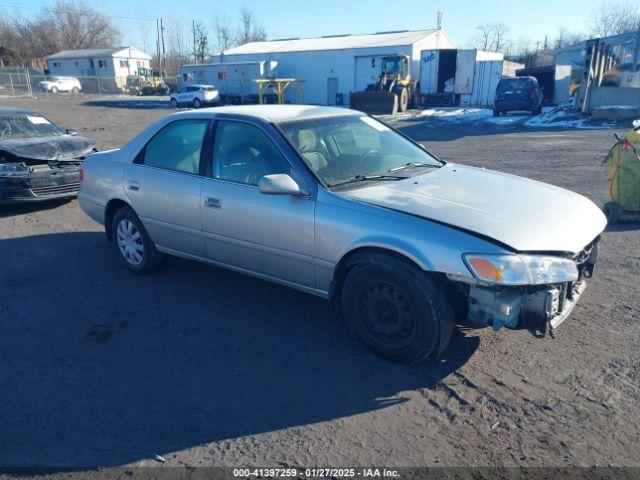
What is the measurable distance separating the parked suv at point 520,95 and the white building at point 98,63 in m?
56.4

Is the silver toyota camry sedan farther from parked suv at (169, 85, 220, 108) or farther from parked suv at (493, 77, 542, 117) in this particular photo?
parked suv at (169, 85, 220, 108)

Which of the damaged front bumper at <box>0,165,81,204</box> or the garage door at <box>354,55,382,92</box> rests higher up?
the garage door at <box>354,55,382,92</box>

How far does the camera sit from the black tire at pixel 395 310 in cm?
310

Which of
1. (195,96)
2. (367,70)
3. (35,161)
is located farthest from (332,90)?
(35,161)

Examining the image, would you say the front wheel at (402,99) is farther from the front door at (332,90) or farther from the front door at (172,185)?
the front door at (172,185)

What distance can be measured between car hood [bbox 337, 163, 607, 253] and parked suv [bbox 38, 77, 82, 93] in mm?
54130

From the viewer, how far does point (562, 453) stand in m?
2.56

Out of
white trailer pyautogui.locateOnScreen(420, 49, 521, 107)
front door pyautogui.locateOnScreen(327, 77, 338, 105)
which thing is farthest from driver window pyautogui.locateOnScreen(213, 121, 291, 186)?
front door pyautogui.locateOnScreen(327, 77, 338, 105)

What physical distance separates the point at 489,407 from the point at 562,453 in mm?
460

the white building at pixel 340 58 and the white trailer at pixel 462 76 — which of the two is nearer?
the white trailer at pixel 462 76

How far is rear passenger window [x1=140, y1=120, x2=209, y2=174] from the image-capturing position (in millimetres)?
4406

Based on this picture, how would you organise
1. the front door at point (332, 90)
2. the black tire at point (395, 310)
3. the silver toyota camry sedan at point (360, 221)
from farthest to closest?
the front door at point (332, 90) → the black tire at point (395, 310) → the silver toyota camry sedan at point (360, 221)

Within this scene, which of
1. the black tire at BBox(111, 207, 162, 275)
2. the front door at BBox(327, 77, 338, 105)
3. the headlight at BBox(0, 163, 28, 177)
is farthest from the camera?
the front door at BBox(327, 77, 338, 105)

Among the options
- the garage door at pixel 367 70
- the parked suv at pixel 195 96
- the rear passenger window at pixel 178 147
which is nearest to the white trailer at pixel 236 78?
the parked suv at pixel 195 96
